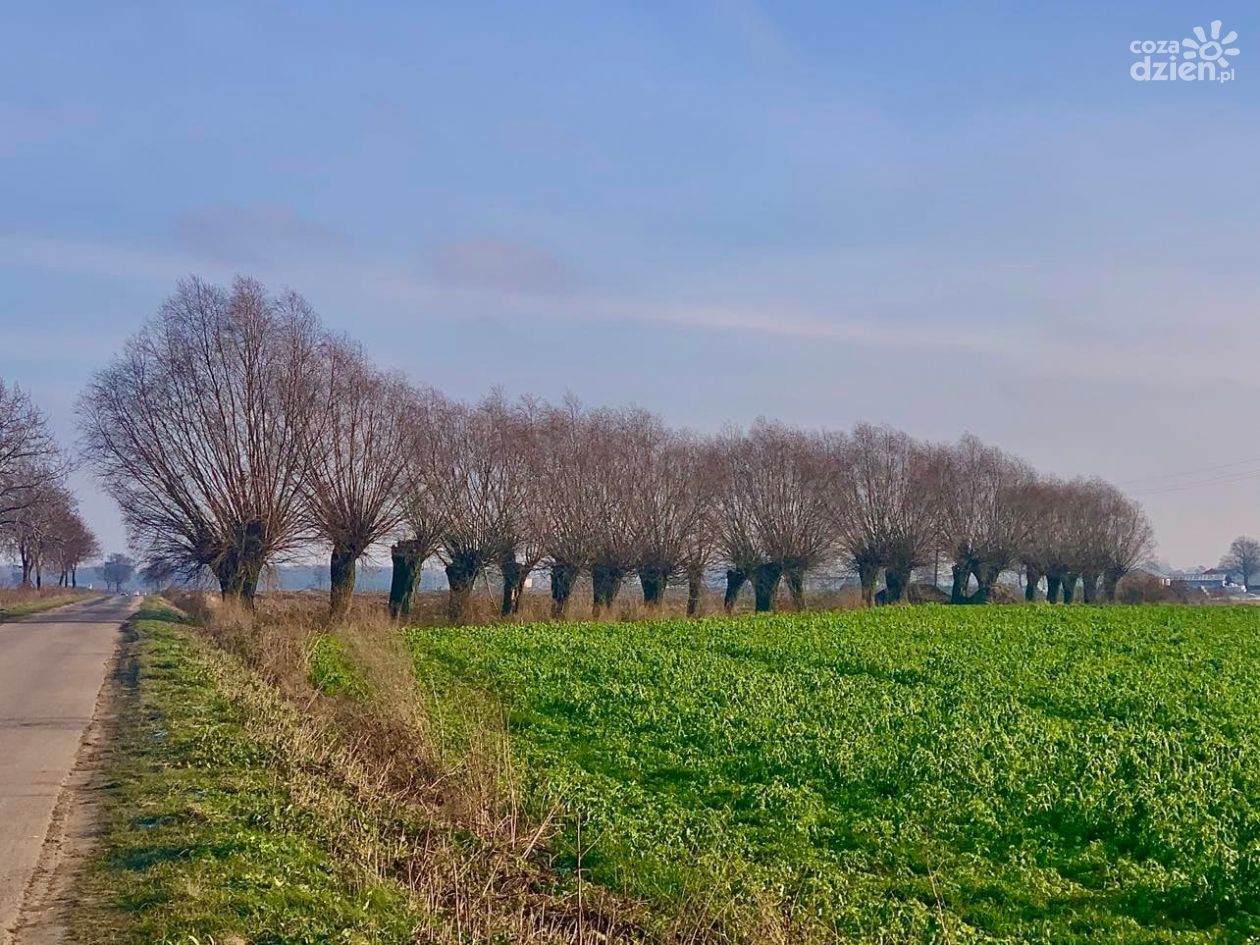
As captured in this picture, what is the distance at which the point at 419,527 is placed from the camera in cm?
4775

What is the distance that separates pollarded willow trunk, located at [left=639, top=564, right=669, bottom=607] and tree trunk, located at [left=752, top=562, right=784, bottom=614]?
24.4 ft

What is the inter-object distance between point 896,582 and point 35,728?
65955mm

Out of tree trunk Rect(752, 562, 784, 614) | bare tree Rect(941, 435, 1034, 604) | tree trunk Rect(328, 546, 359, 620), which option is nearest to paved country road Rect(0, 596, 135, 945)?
tree trunk Rect(328, 546, 359, 620)

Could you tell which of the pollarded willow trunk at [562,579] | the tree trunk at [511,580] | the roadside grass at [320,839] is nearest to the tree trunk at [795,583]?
the pollarded willow trunk at [562,579]

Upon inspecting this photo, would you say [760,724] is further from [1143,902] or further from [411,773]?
[1143,902]

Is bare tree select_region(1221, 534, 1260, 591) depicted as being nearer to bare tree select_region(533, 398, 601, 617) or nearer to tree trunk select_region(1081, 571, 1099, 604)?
tree trunk select_region(1081, 571, 1099, 604)

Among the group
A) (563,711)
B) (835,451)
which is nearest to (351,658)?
(563,711)

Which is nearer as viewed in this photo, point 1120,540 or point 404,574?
point 404,574

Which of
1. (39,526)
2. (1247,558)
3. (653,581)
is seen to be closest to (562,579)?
(653,581)

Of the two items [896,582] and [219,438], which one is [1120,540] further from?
[219,438]

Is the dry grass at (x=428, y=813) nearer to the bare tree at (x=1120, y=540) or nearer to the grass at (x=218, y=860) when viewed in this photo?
the grass at (x=218, y=860)

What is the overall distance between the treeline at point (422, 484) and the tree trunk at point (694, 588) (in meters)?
0.12

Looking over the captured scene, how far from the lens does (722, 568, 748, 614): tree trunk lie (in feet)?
205

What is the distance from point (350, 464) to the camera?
150 feet
